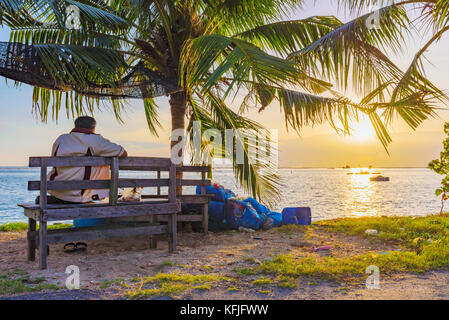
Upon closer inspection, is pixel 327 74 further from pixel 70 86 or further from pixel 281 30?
pixel 70 86

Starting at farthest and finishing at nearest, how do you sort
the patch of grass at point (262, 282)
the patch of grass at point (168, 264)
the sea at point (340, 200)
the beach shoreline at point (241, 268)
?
the sea at point (340, 200), the patch of grass at point (168, 264), the patch of grass at point (262, 282), the beach shoreline at point (241, 268)

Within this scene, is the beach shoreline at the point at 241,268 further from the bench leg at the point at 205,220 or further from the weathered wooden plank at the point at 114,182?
the weathered wooden plank at the point at 114,182

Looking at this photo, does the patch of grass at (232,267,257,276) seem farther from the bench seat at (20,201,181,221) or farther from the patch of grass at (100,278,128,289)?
the bench seat at (20,201,181,221)

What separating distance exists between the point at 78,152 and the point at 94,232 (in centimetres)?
113

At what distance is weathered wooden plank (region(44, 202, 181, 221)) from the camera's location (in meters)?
5.08

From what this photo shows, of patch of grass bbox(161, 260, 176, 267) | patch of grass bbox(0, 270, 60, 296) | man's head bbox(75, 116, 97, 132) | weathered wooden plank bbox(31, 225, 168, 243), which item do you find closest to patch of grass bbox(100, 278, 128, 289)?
patch of grass bbox(0, 270, 60, 296)

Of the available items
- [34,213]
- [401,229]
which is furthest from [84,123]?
[401,229]

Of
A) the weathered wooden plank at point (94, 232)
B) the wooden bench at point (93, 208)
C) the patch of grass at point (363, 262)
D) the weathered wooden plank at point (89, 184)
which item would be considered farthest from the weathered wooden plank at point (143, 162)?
the patch of grass at point (363, 262)

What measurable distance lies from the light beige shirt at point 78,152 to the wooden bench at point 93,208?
6.5 inches

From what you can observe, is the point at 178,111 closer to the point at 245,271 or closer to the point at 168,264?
the point at 168,264

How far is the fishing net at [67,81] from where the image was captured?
614cm

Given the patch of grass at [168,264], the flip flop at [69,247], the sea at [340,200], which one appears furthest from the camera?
the sea at [340,200]

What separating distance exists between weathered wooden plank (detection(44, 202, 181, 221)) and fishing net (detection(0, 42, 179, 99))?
96.4 inches

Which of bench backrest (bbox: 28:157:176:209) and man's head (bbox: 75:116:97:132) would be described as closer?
bench backrest (bbox: 28:157:176:209)
